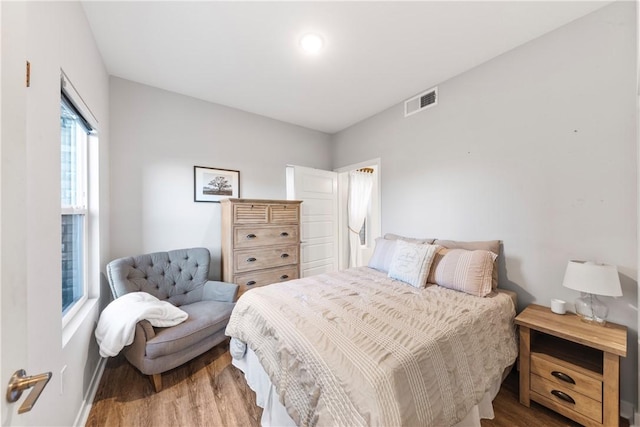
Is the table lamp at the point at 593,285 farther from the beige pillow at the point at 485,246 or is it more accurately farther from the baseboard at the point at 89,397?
the baseboard at the point at 89,397

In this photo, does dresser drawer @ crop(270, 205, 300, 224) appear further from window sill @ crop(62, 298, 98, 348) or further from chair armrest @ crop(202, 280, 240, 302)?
window sill @ crop(62, 298, 98, 348)

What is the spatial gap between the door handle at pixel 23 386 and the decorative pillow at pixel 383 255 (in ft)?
7.81

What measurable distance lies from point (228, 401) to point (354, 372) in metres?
1.26

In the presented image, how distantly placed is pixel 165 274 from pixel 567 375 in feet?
10.8

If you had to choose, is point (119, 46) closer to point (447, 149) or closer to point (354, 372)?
point (354, 372)

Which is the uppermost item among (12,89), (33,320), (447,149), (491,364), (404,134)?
(404,134)

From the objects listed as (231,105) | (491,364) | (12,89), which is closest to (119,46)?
(231,105)

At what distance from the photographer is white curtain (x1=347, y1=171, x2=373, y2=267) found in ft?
14.8

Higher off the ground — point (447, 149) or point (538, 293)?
point (447, 149)

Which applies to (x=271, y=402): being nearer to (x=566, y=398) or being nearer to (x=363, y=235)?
(x=566, y=398)

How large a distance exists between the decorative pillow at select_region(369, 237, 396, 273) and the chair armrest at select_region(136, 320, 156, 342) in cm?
207

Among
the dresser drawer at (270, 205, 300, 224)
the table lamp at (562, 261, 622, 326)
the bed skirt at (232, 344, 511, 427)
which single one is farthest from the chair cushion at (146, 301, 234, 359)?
the table lamp at (562, 261, 622, 326)

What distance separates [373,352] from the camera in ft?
3.66

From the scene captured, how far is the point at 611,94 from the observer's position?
1635mm
